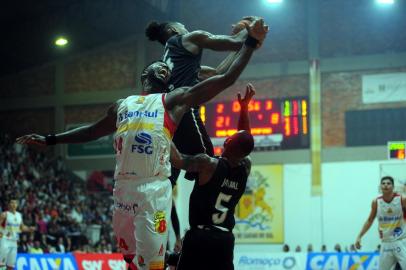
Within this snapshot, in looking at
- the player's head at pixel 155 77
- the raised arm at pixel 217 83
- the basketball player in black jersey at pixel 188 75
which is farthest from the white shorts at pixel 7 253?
the raised arm at pixel 217 83

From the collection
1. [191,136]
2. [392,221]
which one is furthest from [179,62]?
[392,221]

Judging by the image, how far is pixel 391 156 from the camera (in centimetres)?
2219

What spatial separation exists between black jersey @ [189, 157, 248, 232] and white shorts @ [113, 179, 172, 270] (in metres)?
0.50

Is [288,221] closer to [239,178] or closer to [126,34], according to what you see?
[126,34]

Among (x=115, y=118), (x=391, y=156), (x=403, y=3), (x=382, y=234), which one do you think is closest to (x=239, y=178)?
(x=115, y=118)

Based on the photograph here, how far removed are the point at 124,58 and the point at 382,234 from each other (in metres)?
18.5

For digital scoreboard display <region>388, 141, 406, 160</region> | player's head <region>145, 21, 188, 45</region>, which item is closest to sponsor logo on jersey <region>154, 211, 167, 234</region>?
player's head <region>145, 21, 188, 45</region>

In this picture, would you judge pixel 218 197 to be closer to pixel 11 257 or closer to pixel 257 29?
pixel 257 29

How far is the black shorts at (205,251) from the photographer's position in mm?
5676

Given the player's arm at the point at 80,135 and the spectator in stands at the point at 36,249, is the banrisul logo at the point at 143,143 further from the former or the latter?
the spectator in stands at the point at 36,249

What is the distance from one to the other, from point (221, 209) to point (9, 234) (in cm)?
1261

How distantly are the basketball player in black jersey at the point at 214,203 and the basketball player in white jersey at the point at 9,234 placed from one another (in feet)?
39.4

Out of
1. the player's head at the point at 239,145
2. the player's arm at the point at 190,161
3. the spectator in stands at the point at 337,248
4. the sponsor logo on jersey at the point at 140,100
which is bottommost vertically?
the spectator in stands at the point at 337,248

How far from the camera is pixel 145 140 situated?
5.25m
